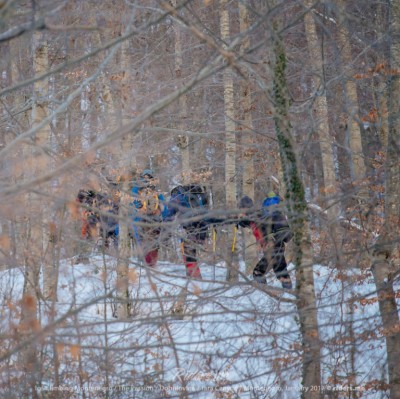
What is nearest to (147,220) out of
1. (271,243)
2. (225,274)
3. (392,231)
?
(225,274)

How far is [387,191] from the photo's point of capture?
7.13 meters

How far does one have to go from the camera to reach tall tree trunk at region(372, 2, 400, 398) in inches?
264

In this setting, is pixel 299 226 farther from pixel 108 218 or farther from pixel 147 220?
pixel 108 218

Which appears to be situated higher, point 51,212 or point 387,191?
point 387,191

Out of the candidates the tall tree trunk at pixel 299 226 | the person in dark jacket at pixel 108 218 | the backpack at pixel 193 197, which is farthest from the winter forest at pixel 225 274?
the backpack at pixel 193 197

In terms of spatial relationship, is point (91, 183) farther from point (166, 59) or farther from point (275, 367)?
point (166, 59)

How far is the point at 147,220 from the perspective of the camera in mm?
6387

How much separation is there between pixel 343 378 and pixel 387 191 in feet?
6.66

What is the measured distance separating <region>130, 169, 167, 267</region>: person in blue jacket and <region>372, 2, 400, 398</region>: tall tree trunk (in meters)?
2.36

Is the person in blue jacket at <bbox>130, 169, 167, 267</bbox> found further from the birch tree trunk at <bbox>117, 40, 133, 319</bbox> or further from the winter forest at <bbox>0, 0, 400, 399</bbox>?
the birch tree trunk at <bbox>117, 40, 133, 319</bbox>

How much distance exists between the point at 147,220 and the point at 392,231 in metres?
2.55

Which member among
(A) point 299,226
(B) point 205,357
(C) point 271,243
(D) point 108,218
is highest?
(D) point 108,218

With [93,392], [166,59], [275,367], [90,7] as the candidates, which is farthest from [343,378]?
[166,59]

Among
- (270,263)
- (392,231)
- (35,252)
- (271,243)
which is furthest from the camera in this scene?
(392,231)
